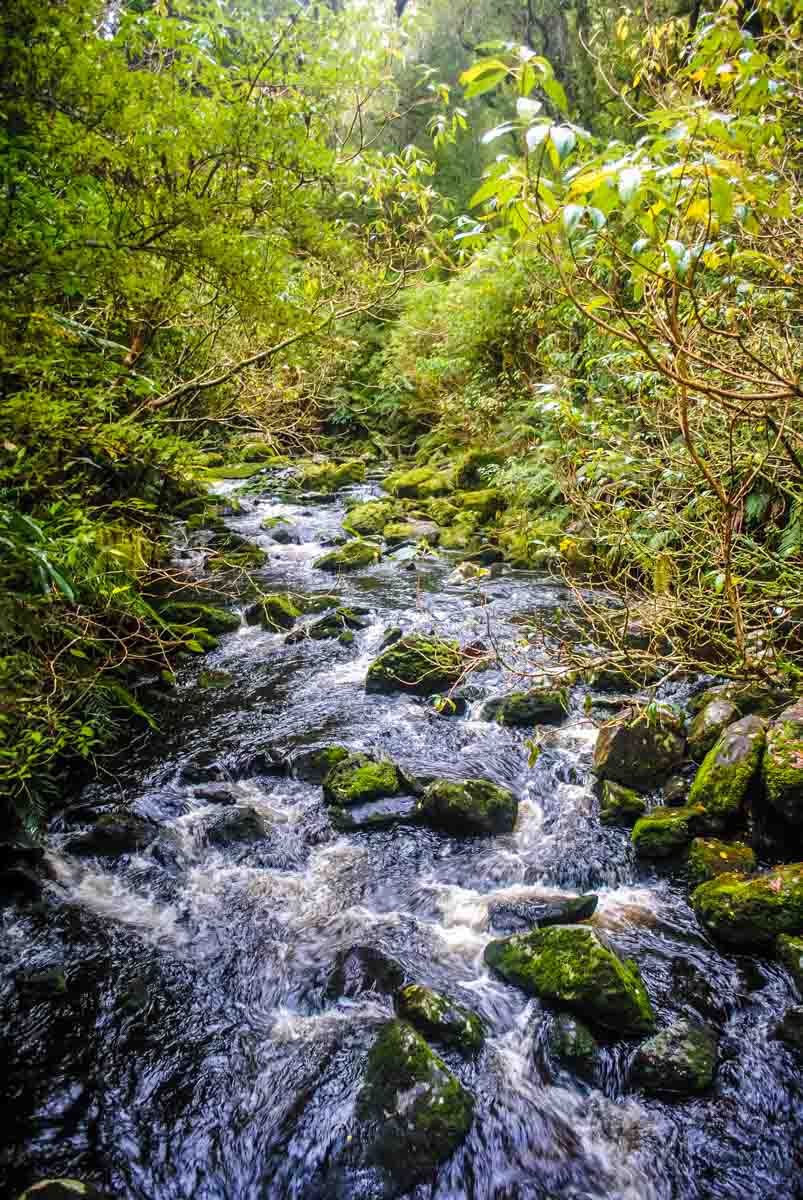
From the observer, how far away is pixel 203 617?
7473 millimetres

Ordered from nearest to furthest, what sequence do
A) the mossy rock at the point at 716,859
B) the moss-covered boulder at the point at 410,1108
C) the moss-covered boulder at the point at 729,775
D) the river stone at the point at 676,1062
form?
1. the moss-covered boulder at the point at 410,1108
2. the river stone at the point at 676,1062
3. the mossy rock at the point at 716,859
4. the moss-covered boulder at the point at 729,775

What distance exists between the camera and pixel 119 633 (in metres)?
5.63

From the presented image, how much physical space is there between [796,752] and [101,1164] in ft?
13.5

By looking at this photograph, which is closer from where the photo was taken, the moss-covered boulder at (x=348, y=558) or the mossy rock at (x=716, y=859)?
the mossy rock at (x=716, y=859)

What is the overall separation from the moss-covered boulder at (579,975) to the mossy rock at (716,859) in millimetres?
801

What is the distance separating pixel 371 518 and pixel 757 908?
29.2 feet

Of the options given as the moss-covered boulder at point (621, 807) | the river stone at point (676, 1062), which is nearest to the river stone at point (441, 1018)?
the river stone at point (676, 1062)

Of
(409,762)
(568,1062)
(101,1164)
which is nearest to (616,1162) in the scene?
(568,1062)

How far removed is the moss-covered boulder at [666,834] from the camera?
13.9ft

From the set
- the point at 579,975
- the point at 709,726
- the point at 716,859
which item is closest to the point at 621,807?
the point at 716,859

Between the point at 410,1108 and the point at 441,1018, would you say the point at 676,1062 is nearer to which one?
the point at 441,1018

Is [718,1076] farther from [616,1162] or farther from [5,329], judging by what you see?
[5,329]

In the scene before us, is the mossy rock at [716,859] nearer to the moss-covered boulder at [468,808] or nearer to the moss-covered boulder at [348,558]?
the moss-covered boulder at [468,808]

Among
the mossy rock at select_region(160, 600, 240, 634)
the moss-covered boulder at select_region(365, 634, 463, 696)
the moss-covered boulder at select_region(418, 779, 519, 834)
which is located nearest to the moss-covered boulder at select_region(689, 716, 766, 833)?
the moss-covered boulder at select_region(418, 779, 519, 834)
